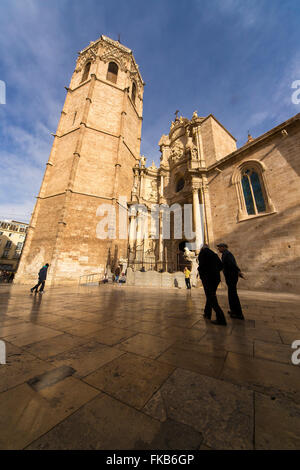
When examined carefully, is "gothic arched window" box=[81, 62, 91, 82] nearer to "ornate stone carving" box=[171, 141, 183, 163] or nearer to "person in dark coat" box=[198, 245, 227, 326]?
"ornate stone carving" box=[171, 141, 183, 163]

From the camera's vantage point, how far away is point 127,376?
1.46 meters

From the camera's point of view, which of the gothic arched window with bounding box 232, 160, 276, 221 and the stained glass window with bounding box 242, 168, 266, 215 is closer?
the gothic arched window with bounding box 232, 160, 276, 221

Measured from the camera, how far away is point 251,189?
450 inches

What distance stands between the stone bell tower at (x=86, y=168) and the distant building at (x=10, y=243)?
25.8m

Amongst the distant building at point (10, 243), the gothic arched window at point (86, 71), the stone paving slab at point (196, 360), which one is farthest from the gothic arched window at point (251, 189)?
the distant building at point (10, 243)

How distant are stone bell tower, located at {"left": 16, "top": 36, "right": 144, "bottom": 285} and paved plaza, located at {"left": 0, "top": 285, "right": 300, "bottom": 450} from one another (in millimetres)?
12894

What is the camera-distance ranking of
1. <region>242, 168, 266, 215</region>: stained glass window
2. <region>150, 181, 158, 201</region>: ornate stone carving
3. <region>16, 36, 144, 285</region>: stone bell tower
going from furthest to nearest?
<region>150, 181, 158, 201</region>: ornate stone carving → <region>16, 36, 144, 285</region>: stone bell tower → <region>242, 168, 266, 215</region>: stained glass window

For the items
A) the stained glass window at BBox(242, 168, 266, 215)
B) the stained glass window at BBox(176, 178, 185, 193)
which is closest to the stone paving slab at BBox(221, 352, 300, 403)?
the stained glass window at BBox(242, 168, 266, 215)

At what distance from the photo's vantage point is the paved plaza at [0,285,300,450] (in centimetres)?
89

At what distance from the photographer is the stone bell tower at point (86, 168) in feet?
47.9

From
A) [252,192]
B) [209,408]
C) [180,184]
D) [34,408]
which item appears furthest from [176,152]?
[34,408]

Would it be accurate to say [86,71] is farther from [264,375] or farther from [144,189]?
[264,375]

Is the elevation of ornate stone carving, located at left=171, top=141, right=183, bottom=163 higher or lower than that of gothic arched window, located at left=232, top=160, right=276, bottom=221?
higher
